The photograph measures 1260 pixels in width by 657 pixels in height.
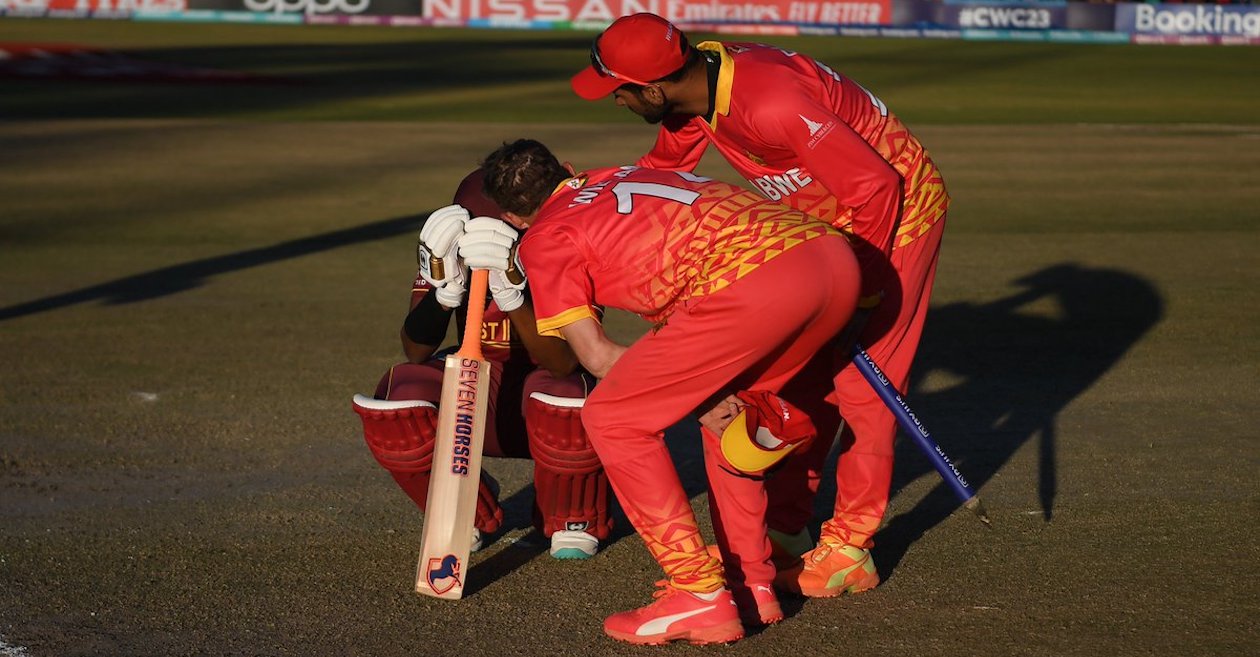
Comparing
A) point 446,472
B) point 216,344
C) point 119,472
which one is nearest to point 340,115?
point 216,344

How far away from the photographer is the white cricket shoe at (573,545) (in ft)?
17.7

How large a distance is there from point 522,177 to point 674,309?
0.71 metres

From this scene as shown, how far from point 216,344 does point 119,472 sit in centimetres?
255

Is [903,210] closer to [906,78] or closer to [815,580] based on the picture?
[815,580]

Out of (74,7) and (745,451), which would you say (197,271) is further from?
(74,7)

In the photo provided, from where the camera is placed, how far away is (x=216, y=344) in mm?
8898

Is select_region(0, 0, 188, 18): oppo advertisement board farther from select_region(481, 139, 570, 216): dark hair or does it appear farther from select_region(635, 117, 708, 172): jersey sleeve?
select_region(481, 139, 570, 216): dark hair

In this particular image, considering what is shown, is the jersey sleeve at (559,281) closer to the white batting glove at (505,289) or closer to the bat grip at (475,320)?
the white batting glove at (505,289)

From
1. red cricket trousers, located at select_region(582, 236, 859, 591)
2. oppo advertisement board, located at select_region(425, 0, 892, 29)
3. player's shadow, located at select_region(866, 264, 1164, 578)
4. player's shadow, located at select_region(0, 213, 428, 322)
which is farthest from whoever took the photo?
oppo advertisement board, located at select_region(425, 0, 892, 29)

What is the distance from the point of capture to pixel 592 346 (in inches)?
176

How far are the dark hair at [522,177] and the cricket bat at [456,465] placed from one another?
→ 335mm

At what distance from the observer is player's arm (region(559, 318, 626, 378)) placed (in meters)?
4.45

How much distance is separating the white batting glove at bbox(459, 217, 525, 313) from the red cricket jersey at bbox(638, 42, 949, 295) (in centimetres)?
80

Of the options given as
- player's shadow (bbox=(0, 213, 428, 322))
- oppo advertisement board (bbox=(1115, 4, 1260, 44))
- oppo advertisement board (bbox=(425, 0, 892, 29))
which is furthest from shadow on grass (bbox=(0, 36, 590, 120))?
oppo advertisement board (bbox=(1115, 4, 1260, 44))
